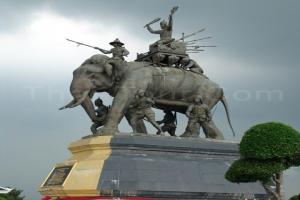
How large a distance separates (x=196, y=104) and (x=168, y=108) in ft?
2.96

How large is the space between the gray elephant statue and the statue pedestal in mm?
731

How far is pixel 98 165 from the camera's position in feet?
49.6

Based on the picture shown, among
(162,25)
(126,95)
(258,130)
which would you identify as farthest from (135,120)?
(258,130)

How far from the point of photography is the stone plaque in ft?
51.8

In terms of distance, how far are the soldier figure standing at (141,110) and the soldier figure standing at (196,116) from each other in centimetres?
111

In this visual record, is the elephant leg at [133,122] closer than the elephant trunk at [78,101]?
No

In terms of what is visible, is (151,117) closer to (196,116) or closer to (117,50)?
(196,116)

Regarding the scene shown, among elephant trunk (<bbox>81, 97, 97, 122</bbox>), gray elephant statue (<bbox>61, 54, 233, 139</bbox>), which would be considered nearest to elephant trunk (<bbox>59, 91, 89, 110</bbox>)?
gray elephant statue (<bbox>61, 54, 233, 139</bbox>)

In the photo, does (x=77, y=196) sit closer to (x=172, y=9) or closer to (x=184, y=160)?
(x=184, y=160)

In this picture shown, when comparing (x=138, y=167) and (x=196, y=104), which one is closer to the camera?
(x=138, y=167)

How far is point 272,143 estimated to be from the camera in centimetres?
1122

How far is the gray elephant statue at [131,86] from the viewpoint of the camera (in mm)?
16328

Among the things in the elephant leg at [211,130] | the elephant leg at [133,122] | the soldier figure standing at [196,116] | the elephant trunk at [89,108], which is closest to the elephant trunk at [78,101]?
the elephant trunk at [89,108]

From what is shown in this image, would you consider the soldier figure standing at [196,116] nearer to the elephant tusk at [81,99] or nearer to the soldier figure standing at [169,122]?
the soldier figure standing at [169,122]
